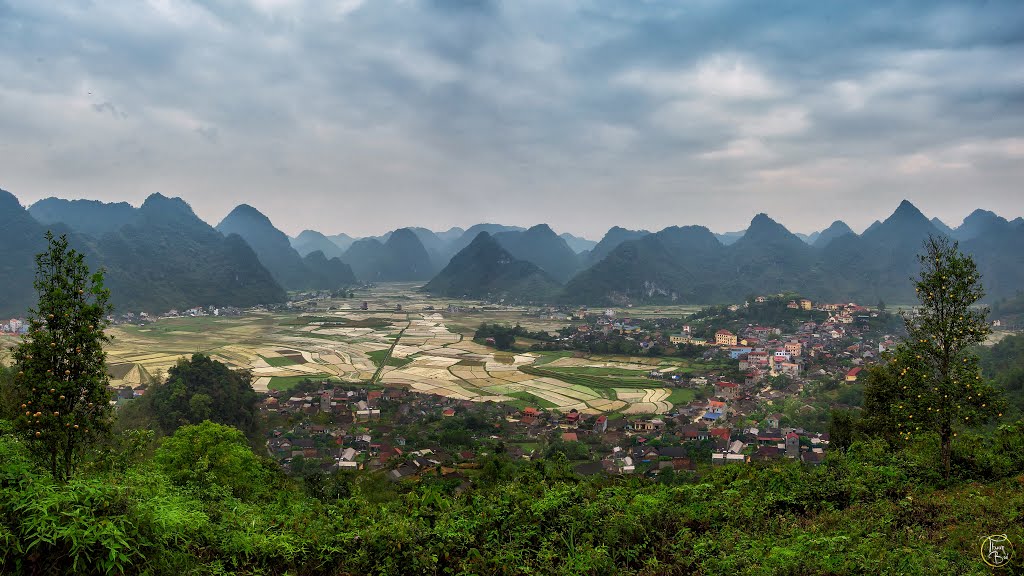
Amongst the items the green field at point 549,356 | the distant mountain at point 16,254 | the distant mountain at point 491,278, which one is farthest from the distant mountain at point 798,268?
the distant mountain at point 16,254

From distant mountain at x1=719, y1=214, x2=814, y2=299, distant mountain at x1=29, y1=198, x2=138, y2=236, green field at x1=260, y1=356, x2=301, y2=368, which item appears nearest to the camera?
green field at x1=260, y1=356, x2=301, y2=368

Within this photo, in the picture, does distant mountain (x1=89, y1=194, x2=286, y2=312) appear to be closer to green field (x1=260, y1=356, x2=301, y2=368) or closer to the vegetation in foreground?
green field (x1=260, y1=356, x2=301, y2=368)

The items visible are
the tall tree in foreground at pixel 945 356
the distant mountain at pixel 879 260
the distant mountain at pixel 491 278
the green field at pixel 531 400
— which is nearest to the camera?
the tall tree in foreground at pixel 945 356

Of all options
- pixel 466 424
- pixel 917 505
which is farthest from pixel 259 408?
pixel 917 505

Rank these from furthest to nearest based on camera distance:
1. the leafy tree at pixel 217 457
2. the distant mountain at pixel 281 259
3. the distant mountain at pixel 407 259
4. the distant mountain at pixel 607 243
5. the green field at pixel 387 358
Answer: the distant mountain at pixel 407 259 → the distant mountain at pixel 607 243 → the distant mountain at pixel 281 259 → the green field at pixel 387 358 → the leafy tree at pixel 217 457

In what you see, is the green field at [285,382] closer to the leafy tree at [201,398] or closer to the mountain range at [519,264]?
the leafy tree at [201,398]

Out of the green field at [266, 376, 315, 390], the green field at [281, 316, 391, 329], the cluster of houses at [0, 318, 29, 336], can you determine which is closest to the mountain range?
the cluster of houses at [0, 318, 29, 336]

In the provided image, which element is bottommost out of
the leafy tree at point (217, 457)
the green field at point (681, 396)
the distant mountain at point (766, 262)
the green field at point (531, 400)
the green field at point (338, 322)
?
the green field at point (681, 396)

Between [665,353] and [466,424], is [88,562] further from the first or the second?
[665,353]
